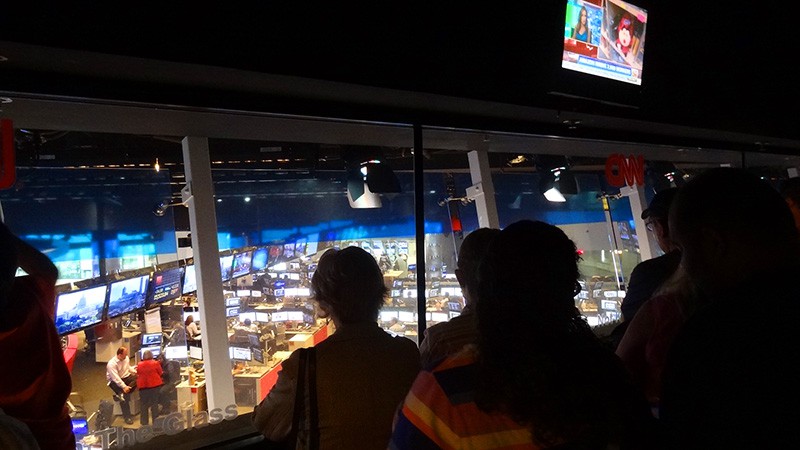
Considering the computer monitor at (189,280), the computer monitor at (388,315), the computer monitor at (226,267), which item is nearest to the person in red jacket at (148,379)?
the computer monitor at (189,280)

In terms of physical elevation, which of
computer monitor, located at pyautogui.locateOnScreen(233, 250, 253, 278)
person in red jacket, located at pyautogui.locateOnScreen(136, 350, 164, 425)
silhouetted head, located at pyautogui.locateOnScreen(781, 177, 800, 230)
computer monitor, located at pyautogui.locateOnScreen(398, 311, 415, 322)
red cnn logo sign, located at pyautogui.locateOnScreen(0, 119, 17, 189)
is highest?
red cnn logo sign, located at pyautogui.locateOnScreen(0, 119, 17, 189)

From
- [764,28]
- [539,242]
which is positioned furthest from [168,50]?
[764,28]

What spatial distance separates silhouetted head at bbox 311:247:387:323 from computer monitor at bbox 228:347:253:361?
218 centimetres

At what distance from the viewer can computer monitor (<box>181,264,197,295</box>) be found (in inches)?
129

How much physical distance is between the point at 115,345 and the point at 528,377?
3247mm

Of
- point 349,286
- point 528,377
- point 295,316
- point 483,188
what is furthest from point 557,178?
point 528,377

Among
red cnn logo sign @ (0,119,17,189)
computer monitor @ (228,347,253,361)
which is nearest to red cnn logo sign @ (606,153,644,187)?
computer monitor @ (228,347,253,361)

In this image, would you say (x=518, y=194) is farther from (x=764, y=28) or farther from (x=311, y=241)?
(x=764, y=28)

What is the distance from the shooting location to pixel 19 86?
1.99m

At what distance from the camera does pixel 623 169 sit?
15.4ft

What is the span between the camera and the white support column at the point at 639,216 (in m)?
6.05

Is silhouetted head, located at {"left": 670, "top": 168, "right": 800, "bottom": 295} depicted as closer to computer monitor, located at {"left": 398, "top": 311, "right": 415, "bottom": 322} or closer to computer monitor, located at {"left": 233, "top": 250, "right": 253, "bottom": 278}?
computer monitor, located at {"left": 398, "top": 311, "right": 415, "bottom": 322}

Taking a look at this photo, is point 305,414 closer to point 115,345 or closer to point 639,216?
point 115,345

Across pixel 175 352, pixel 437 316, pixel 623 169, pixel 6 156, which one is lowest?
pixel 175 352
